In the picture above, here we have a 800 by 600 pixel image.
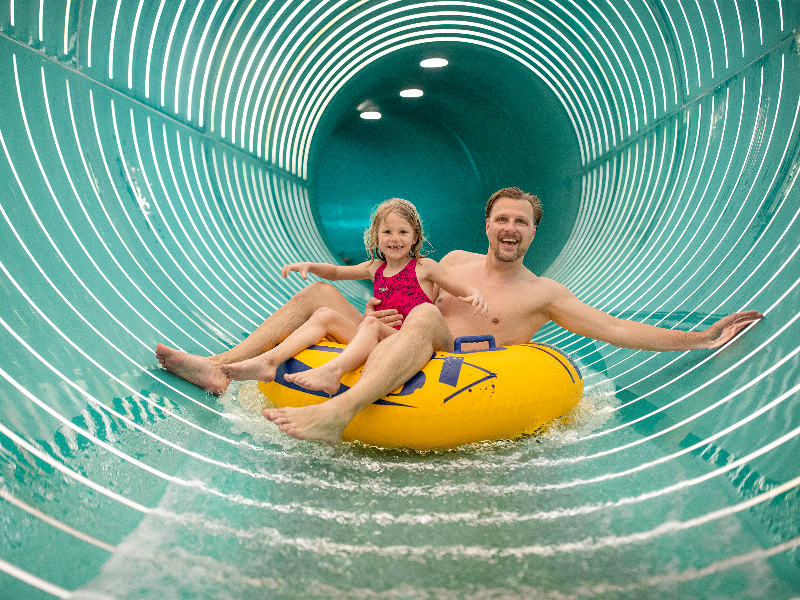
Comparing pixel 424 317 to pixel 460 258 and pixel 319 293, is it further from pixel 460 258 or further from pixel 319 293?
pixel 460 258

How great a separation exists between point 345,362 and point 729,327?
1889 mm

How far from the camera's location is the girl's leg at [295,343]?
2.88 metres

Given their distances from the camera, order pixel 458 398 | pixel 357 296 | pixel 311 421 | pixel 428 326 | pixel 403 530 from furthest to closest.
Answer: pixel 357 296, pixel 428 326, pixel 458 398, pixel 311 421, pixel 403 530

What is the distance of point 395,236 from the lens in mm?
3451

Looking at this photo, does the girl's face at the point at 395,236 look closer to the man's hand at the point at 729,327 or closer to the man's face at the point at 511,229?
the man's face at the point at 511,229

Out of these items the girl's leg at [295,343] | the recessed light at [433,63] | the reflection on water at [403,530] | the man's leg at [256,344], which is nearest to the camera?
the reflection on water at [403,530]

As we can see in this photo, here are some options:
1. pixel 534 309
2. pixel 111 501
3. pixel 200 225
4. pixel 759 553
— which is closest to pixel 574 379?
pixel 534 309

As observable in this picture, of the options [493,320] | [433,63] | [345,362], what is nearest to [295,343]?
[345,362]

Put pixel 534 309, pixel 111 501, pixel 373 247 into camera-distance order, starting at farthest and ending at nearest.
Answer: pixel 373 247 → pixel 534 309 → pixel 111 501

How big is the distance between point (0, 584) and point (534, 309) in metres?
2.65

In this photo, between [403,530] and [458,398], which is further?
[458,398]

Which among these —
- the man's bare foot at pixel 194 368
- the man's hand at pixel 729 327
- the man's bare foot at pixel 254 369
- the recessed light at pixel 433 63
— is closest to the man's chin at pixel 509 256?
the man's hand at pixel 729 327

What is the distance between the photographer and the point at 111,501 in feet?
6.64

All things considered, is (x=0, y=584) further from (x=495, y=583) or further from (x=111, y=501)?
(x=495, y=583)
